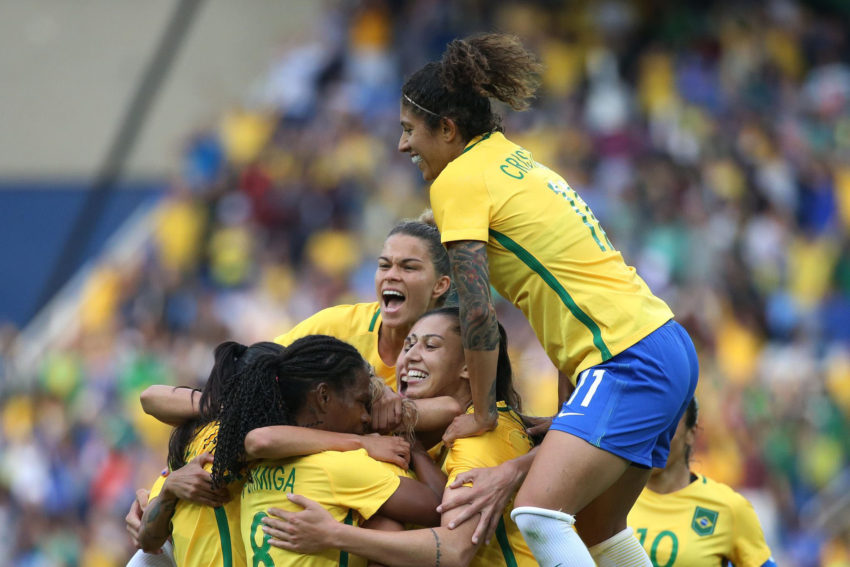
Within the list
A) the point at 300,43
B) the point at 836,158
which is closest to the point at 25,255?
the point at 300,43

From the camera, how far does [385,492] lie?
4090 mm

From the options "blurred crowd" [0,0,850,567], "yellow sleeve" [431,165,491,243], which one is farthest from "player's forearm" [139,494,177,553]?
"blurred crowd" [0,0,850,567]

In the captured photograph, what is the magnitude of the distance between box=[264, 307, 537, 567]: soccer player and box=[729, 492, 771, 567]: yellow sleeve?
126 cm

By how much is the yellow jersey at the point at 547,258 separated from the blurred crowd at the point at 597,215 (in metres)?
5.37

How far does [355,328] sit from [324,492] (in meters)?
1.28

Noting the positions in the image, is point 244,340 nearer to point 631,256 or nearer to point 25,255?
point 631,256

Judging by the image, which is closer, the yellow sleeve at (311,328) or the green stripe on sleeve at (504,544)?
the green stripe on sleeve at (504,544)

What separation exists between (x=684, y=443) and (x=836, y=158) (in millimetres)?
8299

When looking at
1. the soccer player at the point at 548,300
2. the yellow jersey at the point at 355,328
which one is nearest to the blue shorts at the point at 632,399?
the soccer player at the point at 548,300

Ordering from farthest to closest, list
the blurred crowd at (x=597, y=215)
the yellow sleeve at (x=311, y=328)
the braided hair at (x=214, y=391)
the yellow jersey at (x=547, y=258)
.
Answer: the blurred crowd at (x=597, y=215) → the yellow sleeve at (x=311, y=328) → the braided hair at (x=214, y=391) → the yellow jersey at (x=547, y=258)

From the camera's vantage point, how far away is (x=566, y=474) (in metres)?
4.03

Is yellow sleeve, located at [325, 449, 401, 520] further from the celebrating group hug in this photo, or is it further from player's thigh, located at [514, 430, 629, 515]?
player's thigh, located at [514, 430, 629, 515]

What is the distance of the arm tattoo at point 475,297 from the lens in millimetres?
4094

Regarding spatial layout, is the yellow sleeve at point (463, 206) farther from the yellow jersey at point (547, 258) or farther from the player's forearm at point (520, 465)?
the player's forearm at point (520, 465)
